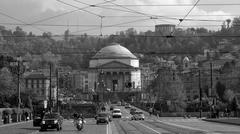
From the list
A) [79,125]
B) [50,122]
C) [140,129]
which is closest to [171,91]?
[140,129]

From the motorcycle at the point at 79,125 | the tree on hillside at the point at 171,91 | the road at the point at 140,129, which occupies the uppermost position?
the tree on hillside at the point at 171,91

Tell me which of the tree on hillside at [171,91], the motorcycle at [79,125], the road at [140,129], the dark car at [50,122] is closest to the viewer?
the road at [140,129]

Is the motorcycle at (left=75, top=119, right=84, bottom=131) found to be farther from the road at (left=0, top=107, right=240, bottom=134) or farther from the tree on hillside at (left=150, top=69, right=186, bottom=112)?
the tree on hillside at (left=150, top=69, right=186, bottom=112)

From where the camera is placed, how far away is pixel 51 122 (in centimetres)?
4869

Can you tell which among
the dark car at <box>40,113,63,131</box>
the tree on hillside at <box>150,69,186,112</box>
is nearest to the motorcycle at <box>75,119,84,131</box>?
the dark car at <box>40,113,63,131</box>

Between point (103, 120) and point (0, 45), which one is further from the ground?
point (0, 45)

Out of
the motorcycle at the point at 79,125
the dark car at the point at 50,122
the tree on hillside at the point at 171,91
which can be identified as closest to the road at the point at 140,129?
the motorcycle at the point at 79,125

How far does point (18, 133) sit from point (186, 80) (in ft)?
509

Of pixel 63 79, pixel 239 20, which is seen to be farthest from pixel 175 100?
pixel 63 79

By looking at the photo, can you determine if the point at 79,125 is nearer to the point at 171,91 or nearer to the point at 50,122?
the point at 50,122

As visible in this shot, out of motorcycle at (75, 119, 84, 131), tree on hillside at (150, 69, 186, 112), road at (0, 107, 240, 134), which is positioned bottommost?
road at (0, 107, 240, 134)

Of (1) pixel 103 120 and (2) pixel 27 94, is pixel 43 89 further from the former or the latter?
(1) pixel 103 120

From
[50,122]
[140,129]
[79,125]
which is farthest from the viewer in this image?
[140,129]

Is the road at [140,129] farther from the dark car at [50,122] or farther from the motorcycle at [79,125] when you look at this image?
the dark car at [50,122]
